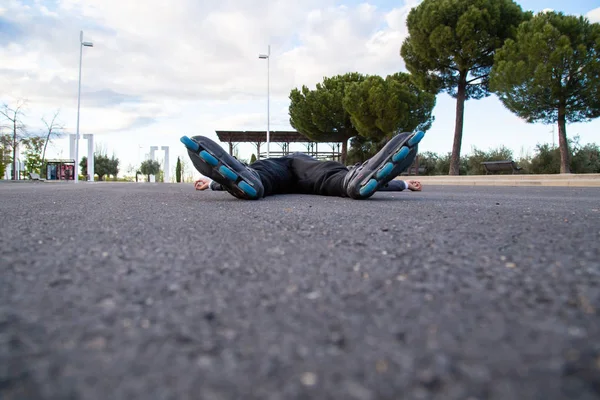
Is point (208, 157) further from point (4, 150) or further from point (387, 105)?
point (4, 150)

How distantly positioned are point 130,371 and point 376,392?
24cm

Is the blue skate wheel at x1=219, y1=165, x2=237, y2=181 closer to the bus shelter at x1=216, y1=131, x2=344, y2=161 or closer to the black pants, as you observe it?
the black pants

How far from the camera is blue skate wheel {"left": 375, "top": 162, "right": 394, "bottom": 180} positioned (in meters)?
2.13

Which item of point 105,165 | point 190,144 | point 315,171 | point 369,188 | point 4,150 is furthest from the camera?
point 105,165

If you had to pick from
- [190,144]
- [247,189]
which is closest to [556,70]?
[247,189]

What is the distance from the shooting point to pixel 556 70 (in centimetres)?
1123

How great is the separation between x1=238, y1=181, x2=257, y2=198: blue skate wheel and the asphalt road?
1.30 meters

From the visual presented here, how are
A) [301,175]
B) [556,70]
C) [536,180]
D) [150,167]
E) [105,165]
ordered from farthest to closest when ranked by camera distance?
[150,167]
[105,165]
[556,70]
[536,180]
[301,175]

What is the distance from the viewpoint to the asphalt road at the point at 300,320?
0.37 m

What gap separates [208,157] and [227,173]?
14 centimetres

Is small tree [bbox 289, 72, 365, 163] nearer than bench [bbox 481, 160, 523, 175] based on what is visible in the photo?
No

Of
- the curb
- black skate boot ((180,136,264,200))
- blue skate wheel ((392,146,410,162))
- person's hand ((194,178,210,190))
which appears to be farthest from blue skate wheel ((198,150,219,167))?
the curb

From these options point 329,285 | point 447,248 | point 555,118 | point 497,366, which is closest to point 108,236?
point 329,285

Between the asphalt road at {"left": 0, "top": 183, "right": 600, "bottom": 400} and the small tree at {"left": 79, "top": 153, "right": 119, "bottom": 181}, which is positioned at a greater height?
the small tree at {"left": 79, "top": 153, "right": 119, "bottom": 181}
